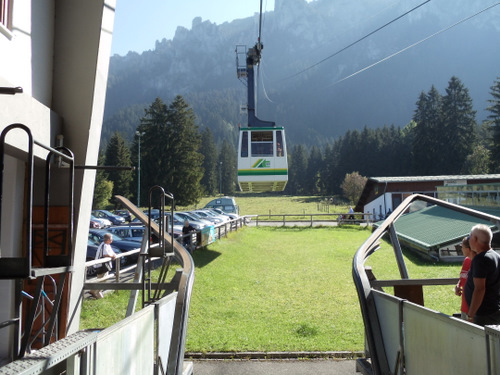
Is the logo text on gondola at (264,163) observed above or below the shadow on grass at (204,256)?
above

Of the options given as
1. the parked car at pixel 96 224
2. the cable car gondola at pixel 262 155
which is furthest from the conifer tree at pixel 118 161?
the cable car gondola at pixel 262 155

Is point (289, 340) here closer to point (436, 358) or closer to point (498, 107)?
point (436, 358)

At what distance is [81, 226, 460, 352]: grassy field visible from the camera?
27.2 feet

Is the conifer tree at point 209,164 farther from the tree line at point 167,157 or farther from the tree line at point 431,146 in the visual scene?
the tree line at point 167,157

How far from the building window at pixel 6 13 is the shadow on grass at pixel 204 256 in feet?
35.3

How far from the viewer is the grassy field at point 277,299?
8297 mm

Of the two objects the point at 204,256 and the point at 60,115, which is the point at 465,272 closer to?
the point at 60,115

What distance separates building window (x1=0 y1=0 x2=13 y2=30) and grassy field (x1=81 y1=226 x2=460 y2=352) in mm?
5797

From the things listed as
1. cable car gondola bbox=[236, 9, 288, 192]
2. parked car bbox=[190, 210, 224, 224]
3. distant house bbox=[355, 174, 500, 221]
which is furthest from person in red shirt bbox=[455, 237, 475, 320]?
distant house bbox=[355, 174, 500, 221]

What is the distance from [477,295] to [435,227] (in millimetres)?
18770

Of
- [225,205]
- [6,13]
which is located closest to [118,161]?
[225,205]

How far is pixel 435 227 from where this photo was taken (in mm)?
21094

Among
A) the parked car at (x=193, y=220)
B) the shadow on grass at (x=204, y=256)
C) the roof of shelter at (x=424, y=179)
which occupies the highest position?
the roof of shelter at (x=424, y=179)

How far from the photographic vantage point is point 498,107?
56562 millimetres
